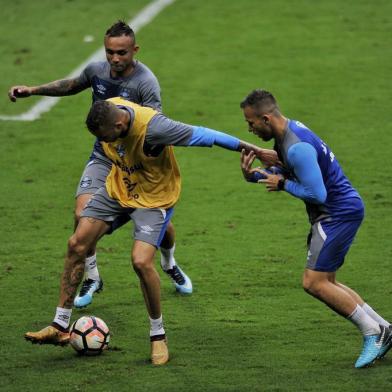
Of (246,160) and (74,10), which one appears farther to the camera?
(74,10)

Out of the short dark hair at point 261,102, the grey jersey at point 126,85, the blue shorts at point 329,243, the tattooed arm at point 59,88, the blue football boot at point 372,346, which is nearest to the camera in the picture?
the short dark hair at point 261,102

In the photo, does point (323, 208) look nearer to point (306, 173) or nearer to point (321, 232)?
point (321, 232)

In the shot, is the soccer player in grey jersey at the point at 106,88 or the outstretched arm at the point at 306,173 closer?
the outstretched arm at the point at 306,173

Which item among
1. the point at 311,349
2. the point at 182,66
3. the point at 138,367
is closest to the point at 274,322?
the point at 311,349

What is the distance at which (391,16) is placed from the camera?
893 inches

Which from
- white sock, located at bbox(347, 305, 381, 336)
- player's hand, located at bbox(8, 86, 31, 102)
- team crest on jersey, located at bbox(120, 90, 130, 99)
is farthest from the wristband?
player's hand, located at bbox(8, 86, 31, 102)

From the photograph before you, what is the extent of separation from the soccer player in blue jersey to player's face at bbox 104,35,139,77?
1.88 meters

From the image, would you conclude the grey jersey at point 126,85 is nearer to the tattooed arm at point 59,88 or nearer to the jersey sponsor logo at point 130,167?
the tattooed arm at point 59,88

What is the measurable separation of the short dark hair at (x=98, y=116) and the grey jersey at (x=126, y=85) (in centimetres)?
148

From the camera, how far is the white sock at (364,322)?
29.4 ft

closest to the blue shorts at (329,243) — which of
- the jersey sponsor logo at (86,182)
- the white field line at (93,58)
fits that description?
the jersey sponsor logo at (86,182)

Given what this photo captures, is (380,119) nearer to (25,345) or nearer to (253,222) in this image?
(253,222)

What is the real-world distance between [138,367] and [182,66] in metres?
12.1

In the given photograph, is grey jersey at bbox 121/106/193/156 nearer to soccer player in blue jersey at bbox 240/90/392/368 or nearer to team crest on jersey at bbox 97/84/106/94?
soccer player in blue jersey at bbox 240/90/392/368
